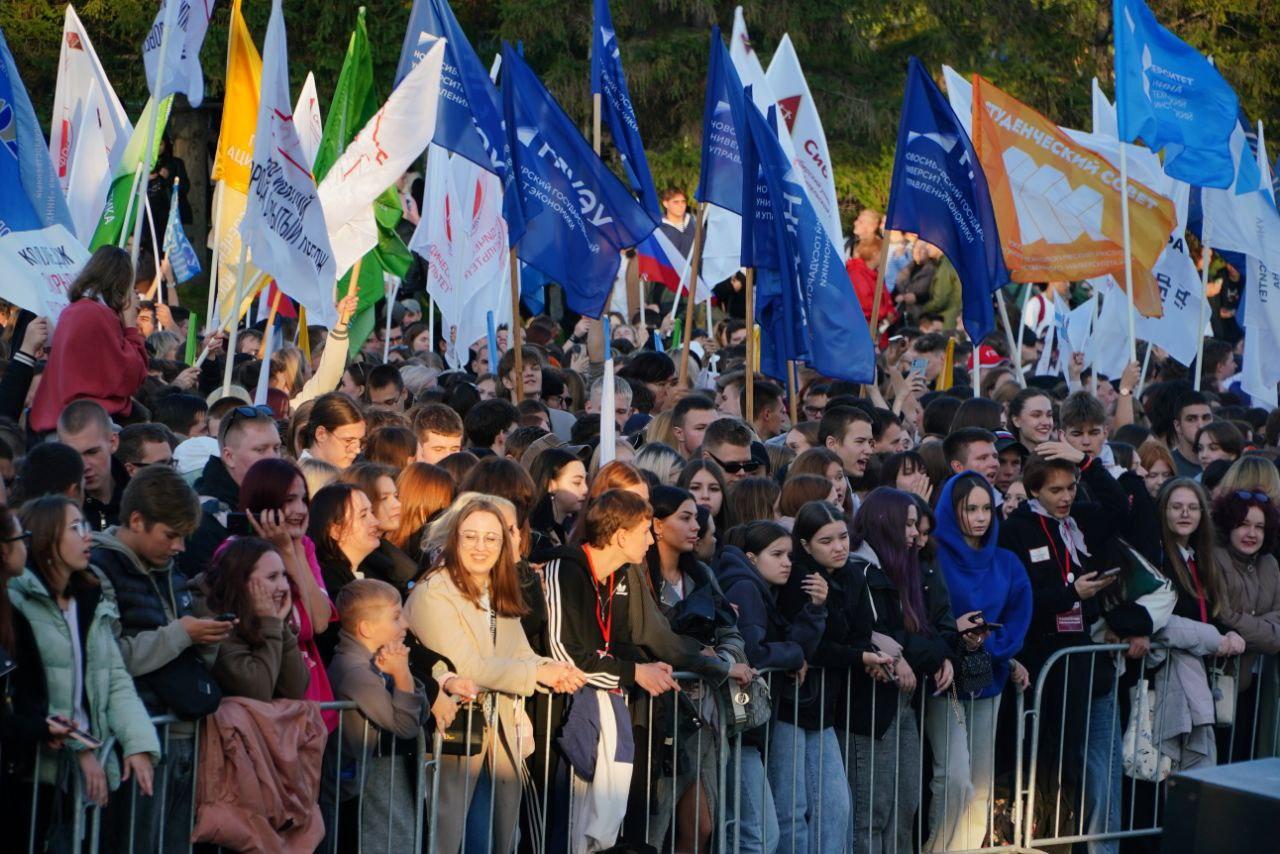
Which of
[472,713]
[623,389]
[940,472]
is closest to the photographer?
[472,713]

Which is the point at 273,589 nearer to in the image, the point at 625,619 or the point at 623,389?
the point at 625,619

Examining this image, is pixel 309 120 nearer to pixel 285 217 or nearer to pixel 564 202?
pixel 564 202

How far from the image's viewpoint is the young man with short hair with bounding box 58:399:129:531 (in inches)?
297

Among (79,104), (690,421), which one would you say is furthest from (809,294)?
(79,104)

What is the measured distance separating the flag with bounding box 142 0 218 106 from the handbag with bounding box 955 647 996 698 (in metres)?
6.32

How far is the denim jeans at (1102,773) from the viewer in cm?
927

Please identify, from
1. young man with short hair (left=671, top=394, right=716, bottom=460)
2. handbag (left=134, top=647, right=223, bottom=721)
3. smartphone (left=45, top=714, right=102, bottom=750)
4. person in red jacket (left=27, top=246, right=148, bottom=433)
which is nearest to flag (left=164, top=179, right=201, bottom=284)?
young man with short hair (left=671, top=394, right=716, bottom=460)

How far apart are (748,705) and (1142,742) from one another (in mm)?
2300

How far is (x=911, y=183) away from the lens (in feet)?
40.5

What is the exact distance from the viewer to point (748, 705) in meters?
7.95

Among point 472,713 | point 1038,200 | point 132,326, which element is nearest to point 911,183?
point 1038,200

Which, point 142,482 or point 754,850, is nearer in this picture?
point 142,482

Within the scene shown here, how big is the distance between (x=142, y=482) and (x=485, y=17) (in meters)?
21.5

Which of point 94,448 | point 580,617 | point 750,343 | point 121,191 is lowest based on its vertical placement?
point 580,617
